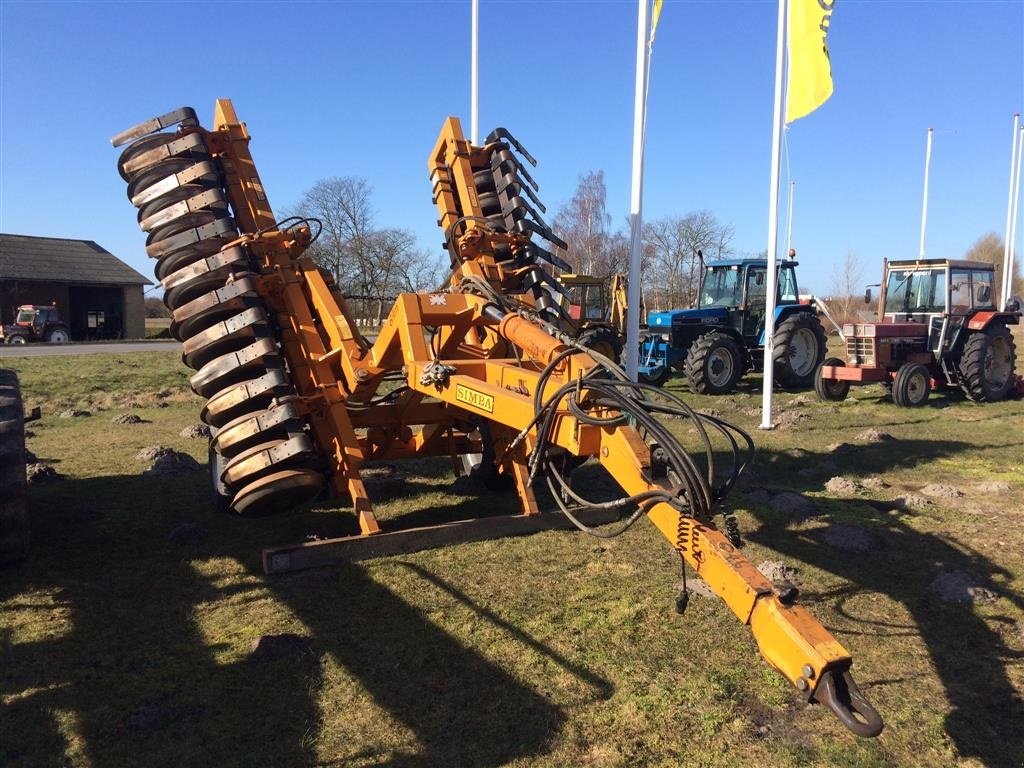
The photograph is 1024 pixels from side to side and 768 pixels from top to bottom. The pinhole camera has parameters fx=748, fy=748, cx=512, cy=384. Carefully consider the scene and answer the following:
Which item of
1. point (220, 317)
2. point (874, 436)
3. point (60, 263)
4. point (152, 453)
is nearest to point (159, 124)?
point (220, 317)

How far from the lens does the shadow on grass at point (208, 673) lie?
3086 millimetres

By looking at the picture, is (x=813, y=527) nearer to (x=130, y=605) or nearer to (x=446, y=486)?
(x=446, y=486)

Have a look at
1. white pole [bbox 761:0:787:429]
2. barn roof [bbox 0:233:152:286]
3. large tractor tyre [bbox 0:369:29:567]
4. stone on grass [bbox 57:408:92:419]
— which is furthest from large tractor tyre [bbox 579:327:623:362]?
barn roof [bbox 0:233:152:286]

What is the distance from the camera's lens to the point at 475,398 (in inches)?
163

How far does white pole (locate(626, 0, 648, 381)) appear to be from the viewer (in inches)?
316

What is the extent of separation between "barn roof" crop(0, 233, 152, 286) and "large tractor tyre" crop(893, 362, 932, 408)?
3512 centimetres

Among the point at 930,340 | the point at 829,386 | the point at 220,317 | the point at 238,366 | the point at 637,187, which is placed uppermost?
the point at 637,187

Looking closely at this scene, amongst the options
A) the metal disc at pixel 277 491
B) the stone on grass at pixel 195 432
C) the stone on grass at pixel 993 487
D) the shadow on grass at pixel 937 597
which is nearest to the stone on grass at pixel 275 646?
the metal disc at pixel 277 491

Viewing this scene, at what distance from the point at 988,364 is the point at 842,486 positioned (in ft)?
28.7

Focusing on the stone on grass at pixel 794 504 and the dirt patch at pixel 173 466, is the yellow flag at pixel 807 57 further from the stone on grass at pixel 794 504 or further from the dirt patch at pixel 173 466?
the dirt patch at pixel 173 466

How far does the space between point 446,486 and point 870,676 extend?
4357 mm

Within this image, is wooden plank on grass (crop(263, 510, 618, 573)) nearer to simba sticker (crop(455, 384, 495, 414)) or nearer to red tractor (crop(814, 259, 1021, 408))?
simba sticker (crop(455, 384, 495, 414))

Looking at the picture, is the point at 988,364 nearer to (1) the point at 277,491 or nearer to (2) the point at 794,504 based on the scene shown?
(2) the point at 794,504

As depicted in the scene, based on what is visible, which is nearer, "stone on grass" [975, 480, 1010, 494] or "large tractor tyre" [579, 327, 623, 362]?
"stone on grass" [975, 480, 1010, 494]
